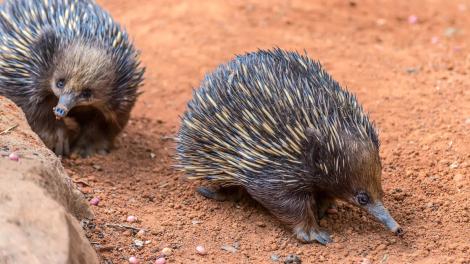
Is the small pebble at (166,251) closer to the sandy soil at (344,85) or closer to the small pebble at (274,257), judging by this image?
→ the sandy soil at (344,85)

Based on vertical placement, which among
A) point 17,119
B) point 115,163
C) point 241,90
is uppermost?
point 241,90

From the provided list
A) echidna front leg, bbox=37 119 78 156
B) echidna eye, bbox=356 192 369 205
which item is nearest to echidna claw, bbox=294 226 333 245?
echidna eye, bbox=356 192 369 205

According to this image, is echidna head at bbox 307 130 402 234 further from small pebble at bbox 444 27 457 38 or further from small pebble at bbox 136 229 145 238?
small pebble at bbox 444 27 457 38

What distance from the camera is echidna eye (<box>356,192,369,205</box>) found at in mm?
5230

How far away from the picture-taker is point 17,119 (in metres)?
5.52

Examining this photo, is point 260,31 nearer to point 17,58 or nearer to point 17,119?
point 17,58

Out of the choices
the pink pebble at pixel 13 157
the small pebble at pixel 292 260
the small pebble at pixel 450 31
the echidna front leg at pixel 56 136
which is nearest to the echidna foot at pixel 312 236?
the small pebble at pixel 292 260

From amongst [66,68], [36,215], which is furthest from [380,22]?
[36,215]

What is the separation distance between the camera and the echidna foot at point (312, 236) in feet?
17.9

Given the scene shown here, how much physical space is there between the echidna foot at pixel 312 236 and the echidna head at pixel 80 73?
217cm

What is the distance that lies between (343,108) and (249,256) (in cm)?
122

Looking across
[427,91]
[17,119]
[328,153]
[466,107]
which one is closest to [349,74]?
[427,91]

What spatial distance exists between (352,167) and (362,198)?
0.81 ft

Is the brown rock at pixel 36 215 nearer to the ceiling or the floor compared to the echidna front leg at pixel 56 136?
nearer to the ceiling
